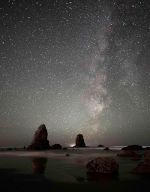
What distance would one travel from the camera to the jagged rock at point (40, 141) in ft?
482

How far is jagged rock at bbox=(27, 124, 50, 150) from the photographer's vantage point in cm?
14704

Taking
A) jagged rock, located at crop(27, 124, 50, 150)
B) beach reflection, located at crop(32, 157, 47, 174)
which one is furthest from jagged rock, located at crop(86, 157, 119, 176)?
jagged rock, located at crop(27, 124, 50, 150)

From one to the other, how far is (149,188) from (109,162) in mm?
7385

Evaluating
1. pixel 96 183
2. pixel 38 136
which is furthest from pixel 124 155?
pixel 38 136

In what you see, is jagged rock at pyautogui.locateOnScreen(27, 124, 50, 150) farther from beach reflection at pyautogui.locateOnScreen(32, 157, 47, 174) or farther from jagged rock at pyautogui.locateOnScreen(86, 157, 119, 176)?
jagged rock at pyautogui.locateOnScreen(86, 157, 119, 176)

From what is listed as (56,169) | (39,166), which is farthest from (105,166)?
(39,166)

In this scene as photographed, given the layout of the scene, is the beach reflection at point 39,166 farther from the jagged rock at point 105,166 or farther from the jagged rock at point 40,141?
the jagged rock at point 40,141

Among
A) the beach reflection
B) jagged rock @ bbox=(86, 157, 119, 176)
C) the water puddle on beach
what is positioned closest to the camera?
the water puddle on beach

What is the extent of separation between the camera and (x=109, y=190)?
49.9 feet

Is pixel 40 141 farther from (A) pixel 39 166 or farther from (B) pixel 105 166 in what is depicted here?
(B) pixel 105 166

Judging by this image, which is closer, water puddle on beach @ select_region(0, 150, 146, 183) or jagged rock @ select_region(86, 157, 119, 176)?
water puddle on beach @ select_region(0, 150, 146, 183)

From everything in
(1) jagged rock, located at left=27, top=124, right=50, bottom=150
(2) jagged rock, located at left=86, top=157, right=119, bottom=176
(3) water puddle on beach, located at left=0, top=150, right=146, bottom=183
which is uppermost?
(1) jagged rock, located at left=27, top=124, right=50, bottom=150

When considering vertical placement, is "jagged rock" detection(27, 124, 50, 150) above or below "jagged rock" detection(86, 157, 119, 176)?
above

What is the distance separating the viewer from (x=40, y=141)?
148 meters
